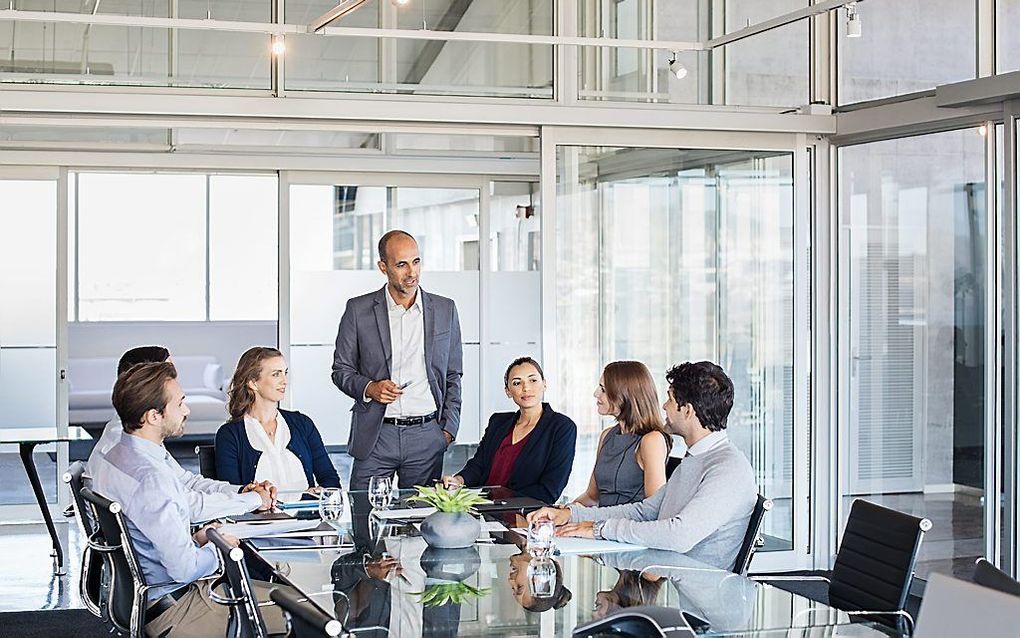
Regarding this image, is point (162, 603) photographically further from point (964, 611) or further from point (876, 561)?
point (964, 611)

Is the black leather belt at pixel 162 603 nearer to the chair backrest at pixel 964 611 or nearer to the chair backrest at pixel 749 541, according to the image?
the chair backrest at pixel 749 541

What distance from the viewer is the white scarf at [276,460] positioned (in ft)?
17.1

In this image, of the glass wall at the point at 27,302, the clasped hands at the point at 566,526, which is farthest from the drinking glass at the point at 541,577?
the glass wall at the point at 27,302

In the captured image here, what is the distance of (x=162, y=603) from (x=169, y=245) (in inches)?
405

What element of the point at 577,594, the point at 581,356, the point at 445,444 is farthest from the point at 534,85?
the point at 577,594

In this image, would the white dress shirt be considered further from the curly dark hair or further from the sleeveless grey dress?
the curly dark hair

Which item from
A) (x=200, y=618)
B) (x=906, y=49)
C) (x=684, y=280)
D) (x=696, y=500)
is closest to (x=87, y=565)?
(x=200, y=618)

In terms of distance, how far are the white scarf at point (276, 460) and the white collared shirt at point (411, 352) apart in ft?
2.10

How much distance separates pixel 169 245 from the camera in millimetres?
13930

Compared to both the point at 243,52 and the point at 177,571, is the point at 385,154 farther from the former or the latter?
the point at 177,571

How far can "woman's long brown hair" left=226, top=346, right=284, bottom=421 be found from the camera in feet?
17.0

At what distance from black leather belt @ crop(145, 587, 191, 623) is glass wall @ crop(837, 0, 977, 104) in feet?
14.4

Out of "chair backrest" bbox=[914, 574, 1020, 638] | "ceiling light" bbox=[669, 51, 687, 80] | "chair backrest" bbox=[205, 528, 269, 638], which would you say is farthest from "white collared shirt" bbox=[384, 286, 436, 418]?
"chair backrest" bbox=[914, 574, 1020, 638]

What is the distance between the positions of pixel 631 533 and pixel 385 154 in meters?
5.45
